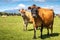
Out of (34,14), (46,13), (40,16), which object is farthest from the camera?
(46,13)

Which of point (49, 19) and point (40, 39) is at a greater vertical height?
point (49, 19)

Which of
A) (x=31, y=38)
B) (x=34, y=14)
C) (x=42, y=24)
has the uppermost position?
(x=34, y=14)

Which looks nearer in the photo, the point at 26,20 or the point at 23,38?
the point at 23,38

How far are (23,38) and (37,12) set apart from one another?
129 centimetres

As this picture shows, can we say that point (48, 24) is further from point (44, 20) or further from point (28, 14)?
point (28, 14)

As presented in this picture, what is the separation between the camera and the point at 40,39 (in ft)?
26.5

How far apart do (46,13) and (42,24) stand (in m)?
0.76

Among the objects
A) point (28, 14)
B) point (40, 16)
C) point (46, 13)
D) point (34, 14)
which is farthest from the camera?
point (28, 14)

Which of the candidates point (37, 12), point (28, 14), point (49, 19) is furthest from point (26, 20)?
point (37, 12)

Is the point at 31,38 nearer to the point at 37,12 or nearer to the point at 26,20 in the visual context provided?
the point at 37,12

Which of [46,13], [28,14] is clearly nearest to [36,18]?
[46,13]

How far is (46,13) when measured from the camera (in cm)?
884

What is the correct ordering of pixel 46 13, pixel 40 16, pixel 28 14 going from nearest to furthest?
pixel 40 16
pixel 46 13
pixel 28 14

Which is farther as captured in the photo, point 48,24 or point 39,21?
point 48,24
